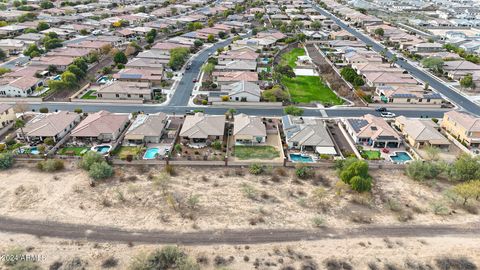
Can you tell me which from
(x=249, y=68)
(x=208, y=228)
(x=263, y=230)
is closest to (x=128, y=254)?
(x=208, y=228)

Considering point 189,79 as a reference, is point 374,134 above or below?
below

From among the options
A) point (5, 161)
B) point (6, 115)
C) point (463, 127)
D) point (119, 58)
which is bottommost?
point (5, 161)

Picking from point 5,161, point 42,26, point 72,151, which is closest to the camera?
point 5,161

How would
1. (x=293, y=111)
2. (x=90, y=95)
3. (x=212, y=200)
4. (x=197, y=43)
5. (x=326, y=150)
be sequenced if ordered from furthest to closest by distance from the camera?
(x=197, y=43) → (x=90, y=95) → (x=293, y=111) → (x=326, y=150) → (x=212, y=200)

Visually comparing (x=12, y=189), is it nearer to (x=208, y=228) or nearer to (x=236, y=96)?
(x=208, y=228)

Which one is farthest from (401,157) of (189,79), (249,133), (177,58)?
(177,58)

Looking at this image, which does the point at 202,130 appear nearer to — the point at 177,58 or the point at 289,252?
the point at 289,252

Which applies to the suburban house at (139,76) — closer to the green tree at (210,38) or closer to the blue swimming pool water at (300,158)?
the green tree at (210,38)
